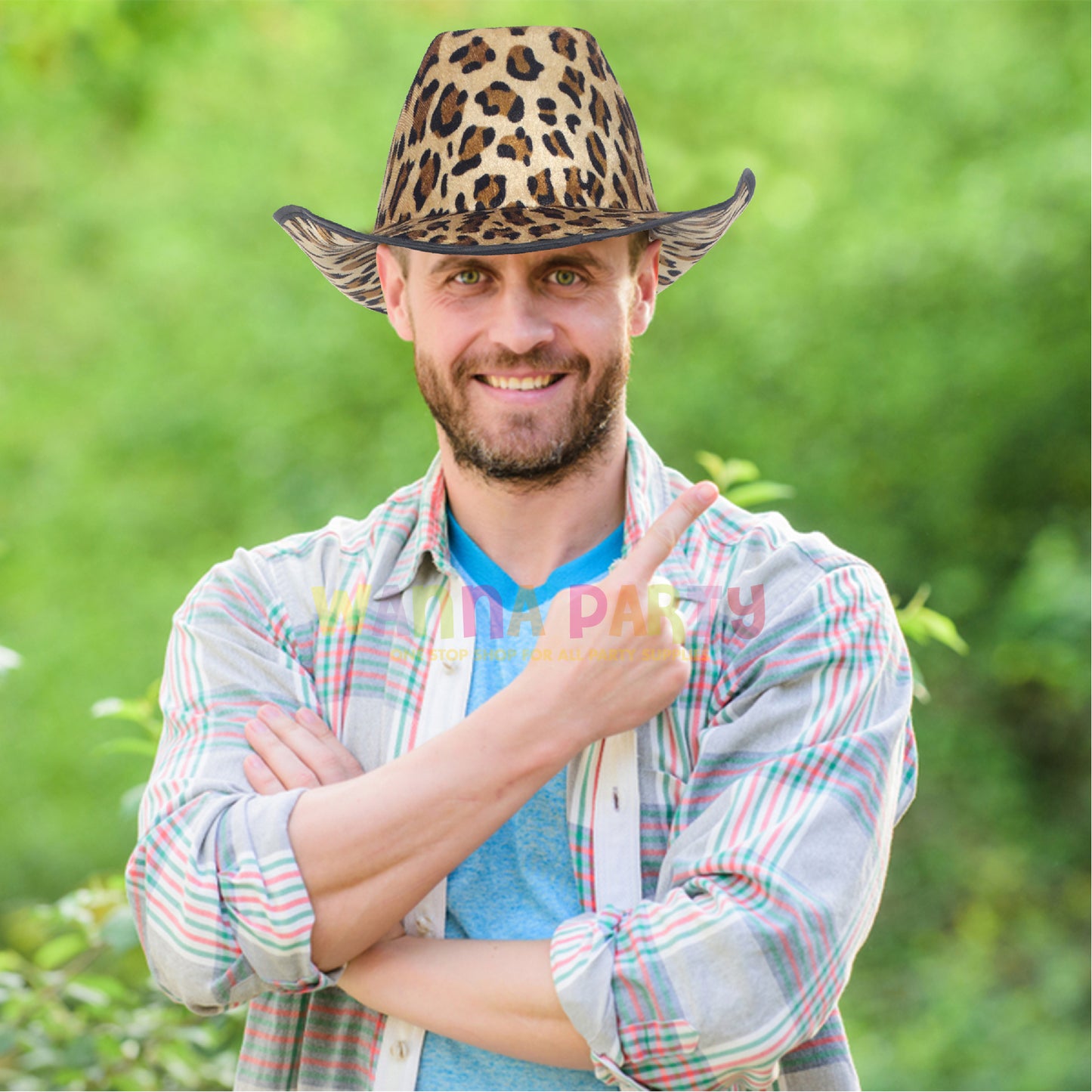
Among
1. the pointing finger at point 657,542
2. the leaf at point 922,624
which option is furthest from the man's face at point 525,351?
the leaf at point 922,624

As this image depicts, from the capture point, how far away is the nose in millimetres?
1556

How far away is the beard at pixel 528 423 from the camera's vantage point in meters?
1.61

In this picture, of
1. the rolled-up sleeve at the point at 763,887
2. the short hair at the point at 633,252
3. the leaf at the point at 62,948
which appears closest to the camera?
the rolled-up sleeve at the point at 763,887

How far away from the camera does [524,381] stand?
1.59 m

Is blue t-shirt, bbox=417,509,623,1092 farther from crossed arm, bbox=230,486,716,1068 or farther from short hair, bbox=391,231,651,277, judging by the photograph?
short hair, bbox=391,231,651,277

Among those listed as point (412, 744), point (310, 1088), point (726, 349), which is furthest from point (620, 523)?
point (726, 349)

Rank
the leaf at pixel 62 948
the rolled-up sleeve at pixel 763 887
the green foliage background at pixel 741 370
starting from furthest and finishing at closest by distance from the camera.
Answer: the green foliage background at pixel 741 370 → the leaf at pixel 62 948 → the rolled-up sleeve at pixel 763 887

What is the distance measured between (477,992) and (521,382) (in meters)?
0.72

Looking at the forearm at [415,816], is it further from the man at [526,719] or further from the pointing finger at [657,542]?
the pointing finger at [657,542]

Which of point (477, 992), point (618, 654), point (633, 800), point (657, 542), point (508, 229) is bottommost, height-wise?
point (477, 992)

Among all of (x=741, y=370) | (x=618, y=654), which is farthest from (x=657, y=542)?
(x=741, y=370)

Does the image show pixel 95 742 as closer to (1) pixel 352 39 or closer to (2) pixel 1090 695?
(1) pixel 352 39

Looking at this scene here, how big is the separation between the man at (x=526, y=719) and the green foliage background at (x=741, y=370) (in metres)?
3.97

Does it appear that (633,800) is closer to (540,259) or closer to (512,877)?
(512,877)
